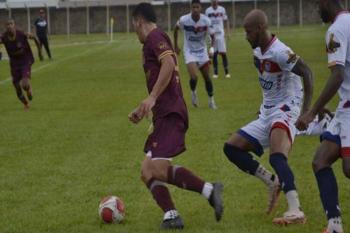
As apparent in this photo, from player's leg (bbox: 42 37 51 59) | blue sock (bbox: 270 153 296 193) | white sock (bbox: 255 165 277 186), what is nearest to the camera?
blue sock (bbox: 270 153 296 193)

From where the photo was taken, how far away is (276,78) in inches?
326

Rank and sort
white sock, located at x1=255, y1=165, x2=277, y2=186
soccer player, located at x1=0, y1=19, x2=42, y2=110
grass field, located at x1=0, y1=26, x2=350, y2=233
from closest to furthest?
grass field, located at x1=0, y1=26, x2=350, y2=233 < white sock, located at x1=255, y1=165, x2=277, y2=186 < soccer player, located at x1=0, y1=19, x2=42, y2=110

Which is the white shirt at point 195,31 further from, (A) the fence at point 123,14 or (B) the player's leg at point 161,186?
(A) the fence at point 123,14

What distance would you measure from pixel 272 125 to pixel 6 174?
4.39m

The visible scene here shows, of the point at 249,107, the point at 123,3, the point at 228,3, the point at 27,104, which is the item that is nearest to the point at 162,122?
the point at 249,107

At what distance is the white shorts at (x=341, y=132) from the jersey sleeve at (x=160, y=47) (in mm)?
1645

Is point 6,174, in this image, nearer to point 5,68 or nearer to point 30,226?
point 30,226

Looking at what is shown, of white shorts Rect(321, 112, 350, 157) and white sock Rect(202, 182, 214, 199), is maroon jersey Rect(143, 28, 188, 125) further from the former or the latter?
white shorts Rect(321, 112, 350, 157)

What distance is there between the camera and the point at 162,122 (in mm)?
7805

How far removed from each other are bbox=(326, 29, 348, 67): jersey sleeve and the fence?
61894 mm

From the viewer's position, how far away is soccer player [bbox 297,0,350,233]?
6.65 m

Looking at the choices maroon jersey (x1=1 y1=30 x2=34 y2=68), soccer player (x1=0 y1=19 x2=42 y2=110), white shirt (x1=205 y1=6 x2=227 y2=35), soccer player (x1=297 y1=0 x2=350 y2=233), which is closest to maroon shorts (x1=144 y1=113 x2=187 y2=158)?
soccer player (x1=297 y1=0 x2=350 y2=233)

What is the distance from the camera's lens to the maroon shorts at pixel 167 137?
7.70 m

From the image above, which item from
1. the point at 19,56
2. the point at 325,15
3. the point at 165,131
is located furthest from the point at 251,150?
the point at 19,56
